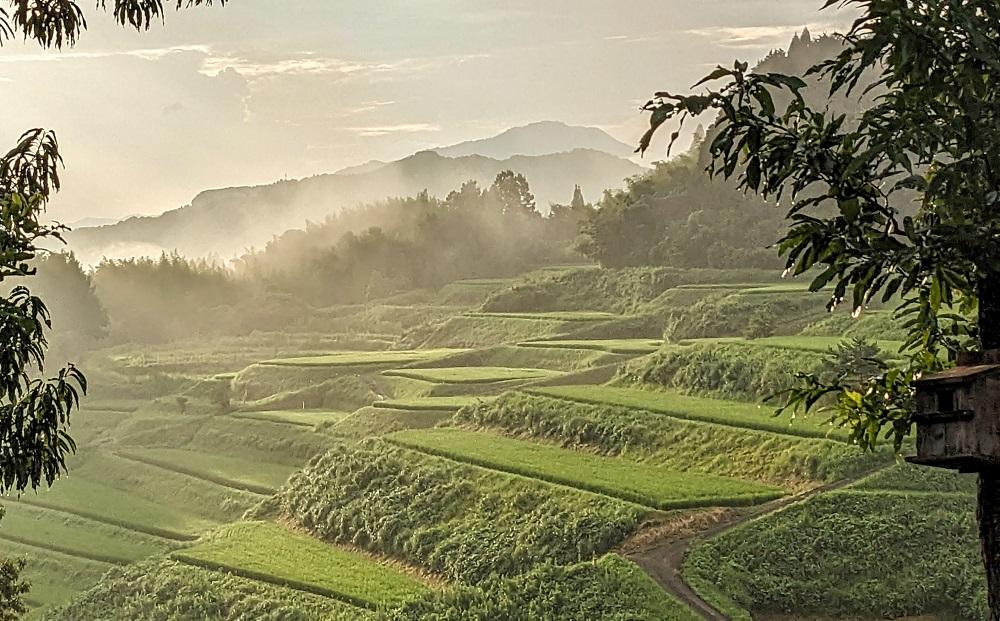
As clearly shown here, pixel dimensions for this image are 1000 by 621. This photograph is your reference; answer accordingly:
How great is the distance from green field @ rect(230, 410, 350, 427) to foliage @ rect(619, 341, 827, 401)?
216 inches

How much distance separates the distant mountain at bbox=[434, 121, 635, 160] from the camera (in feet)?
109

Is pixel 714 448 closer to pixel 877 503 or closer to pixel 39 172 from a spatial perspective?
pixel 877 503

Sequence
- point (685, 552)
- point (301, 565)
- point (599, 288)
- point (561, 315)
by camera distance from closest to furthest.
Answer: point (685, 552), point (301, 565), point (561, 315), point (599, 288)

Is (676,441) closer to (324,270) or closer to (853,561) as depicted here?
(853,561)

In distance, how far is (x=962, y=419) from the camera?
1931mm

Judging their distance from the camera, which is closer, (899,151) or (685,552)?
(899,151)

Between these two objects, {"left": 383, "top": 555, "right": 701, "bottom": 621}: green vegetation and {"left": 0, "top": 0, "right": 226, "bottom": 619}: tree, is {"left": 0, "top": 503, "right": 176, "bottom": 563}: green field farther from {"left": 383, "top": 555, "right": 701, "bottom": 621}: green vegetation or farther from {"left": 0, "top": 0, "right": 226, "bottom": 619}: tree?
{"left": 0, "top": 0, "right": 226, "bottom": 619}: tree

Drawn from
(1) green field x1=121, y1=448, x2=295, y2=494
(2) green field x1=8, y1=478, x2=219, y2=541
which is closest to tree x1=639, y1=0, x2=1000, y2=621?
(2) green field x1=8, y1=478, x2=219, y2=541

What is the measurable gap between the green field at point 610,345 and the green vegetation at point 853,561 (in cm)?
741

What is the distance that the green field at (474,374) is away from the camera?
18703 mm

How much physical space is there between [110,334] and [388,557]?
62.7 ft

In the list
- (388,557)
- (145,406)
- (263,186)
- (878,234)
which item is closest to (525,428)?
(388,557)

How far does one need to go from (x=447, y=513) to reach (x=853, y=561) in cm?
478

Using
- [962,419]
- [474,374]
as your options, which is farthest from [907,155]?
[474,374]
